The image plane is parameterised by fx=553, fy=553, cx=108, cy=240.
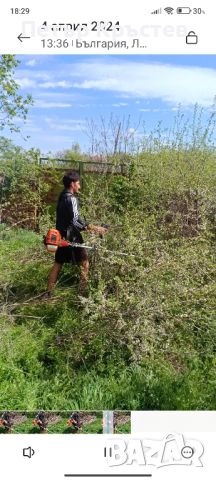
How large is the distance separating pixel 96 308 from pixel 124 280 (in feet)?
1.74

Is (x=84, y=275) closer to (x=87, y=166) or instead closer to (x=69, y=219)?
(x=69, y=219)

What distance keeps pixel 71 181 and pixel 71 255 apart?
0.77 m

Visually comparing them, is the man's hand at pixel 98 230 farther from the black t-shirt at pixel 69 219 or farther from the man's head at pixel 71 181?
the man's head at pixel 71 181

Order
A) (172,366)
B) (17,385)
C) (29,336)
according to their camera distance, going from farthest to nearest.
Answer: (29,336) → (172,366) → (17,385)

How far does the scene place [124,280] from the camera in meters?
4.83

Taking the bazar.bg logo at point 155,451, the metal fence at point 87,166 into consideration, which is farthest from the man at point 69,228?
the bazar.bg logo at point 155,451

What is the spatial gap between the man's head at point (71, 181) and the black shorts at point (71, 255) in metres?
0.64

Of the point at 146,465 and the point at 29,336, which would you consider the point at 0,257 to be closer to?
the point at 29,336

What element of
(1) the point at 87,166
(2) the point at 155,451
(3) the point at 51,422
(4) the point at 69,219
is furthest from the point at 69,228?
(1) the point at 87,166

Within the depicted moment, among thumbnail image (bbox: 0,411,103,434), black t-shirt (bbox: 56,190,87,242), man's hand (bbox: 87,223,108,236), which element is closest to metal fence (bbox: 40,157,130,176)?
black t-shirt (bbox: 56,190,87,242)

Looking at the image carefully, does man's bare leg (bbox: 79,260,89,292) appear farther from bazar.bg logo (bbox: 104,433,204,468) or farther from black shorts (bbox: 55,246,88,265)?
bazar.bg logo (bbox: 104,433,204,468)

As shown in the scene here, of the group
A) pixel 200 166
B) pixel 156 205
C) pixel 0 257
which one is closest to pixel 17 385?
pixel 0 257
